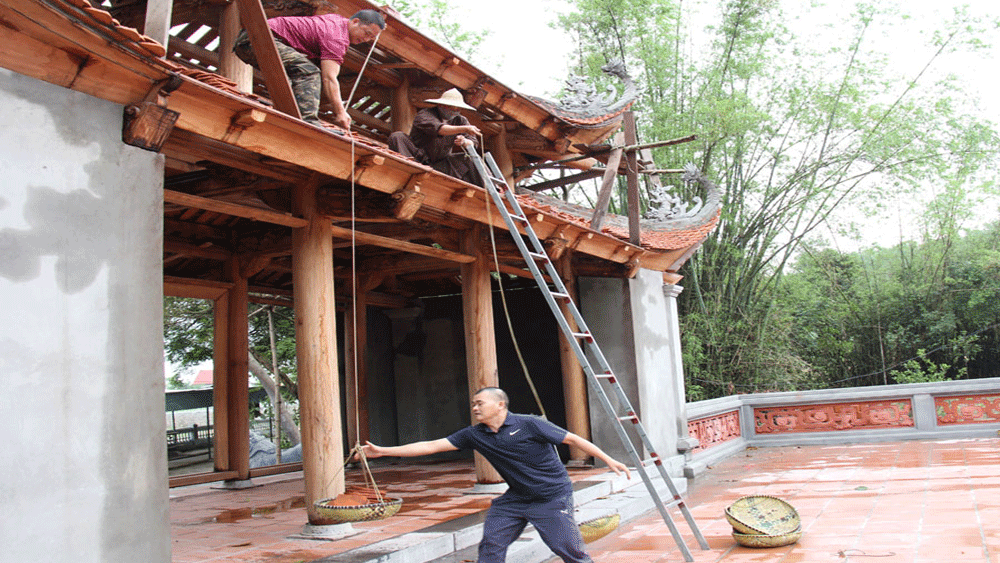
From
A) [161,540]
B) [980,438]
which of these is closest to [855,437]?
[980,438]

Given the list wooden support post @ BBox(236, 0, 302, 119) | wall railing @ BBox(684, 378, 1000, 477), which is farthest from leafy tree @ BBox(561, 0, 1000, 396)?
wooden support post @ BBox(236, 0, 302, 119)

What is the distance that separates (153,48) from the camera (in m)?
3.25

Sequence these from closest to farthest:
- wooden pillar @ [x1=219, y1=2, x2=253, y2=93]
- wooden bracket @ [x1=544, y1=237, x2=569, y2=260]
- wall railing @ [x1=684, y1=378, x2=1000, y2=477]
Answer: wooden pillar @ [x1=219, y1=2, x2=253, y2=93] < wooden bracket @ [x1=544, y1=237, x2=569, y2=260] < wall railing @ [x1=684, y1=378, x2=1000, y2=477]


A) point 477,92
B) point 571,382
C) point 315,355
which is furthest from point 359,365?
point 315,355

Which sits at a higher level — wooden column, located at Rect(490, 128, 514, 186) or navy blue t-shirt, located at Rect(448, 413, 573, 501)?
wooden column, located at Rect(490, 128, 514, 186)

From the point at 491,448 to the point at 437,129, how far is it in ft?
9.79

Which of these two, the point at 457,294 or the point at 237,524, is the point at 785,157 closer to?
the point at 457,294

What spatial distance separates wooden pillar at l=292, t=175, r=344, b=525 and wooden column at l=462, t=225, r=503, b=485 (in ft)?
5.50

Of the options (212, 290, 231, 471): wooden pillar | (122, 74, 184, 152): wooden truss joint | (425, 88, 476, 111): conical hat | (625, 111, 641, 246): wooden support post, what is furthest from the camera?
(625, 111, 641, 246): wooden support post

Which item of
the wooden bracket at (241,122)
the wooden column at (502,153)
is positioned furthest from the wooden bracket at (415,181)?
the wooden column at (502,153)

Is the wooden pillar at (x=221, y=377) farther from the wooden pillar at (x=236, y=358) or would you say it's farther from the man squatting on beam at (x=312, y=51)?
the man squatting on beam at (x=312, y=51)

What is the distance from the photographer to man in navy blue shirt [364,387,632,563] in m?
3.63

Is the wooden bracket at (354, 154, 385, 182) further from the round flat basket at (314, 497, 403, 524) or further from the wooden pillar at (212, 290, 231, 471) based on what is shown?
the wooden pillar at (212, 290, 231, 471)

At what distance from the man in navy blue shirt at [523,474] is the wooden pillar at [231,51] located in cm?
303
